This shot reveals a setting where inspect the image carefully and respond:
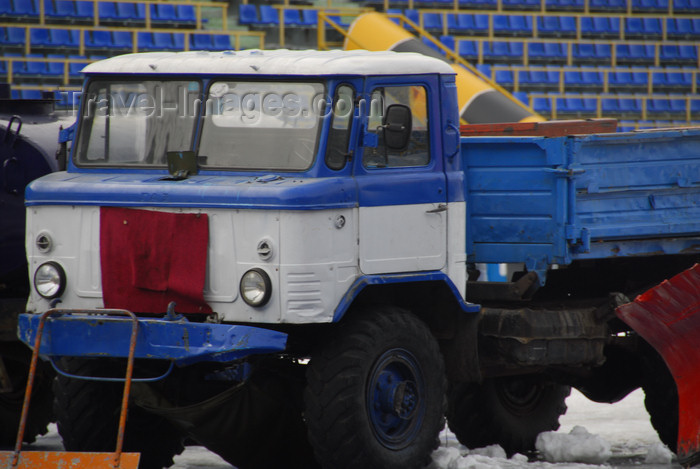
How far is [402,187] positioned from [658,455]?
329 centimetres

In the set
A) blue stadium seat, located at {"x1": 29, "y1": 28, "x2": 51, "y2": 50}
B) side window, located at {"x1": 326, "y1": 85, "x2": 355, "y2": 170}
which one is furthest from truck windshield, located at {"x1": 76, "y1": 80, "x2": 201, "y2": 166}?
blue stadium seat, located at {"x1": 29, "y1": 28, "x2": 51, "y2": 50}

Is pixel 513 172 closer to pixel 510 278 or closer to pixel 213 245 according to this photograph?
pixel 510 278

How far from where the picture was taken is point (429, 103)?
7.64m

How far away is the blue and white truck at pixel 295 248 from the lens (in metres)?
6.79

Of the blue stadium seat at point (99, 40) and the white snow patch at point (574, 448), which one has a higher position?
the blue stadium seat at point (99, 40)

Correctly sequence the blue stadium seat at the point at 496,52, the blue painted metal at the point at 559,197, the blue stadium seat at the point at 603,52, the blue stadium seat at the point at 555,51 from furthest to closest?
the blue stadium seat at the point at 603,52, the blue stadium seat at the point at 555,51, the blue stadium seat at the point at 496,52, the blue painted metal at the point at 559,197

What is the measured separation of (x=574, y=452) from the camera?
8.96 meters

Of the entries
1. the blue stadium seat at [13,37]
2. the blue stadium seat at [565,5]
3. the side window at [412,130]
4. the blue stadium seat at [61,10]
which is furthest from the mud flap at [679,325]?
the blue stadium seat at [565,5]

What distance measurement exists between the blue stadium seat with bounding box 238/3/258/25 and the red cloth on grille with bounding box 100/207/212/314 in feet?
50.6

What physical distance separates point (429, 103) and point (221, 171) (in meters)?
1.44

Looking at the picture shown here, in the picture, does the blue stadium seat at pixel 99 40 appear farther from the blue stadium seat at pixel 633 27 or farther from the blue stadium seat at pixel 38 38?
the blue stadium seat at pixel 633 27

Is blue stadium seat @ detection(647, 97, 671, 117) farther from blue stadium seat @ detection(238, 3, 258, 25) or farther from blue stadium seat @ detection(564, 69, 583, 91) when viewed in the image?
blue stadium seat @ detection(238, 3, 258, 25)

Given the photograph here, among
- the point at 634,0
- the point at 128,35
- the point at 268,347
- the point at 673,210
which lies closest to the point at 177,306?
the point at 268,347

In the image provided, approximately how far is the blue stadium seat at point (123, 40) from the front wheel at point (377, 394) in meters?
14.2
